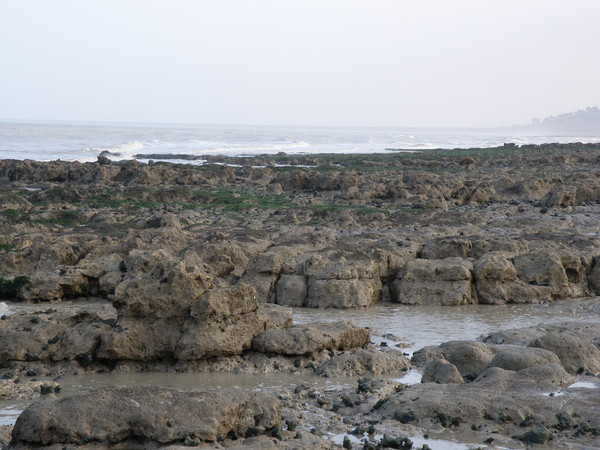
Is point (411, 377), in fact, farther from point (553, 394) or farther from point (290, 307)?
point (290, 307)

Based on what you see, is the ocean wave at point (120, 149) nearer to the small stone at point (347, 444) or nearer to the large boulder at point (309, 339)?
the large boulder at point (309, 339)

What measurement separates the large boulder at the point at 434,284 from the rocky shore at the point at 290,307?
30mm

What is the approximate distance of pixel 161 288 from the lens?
10.1 meters

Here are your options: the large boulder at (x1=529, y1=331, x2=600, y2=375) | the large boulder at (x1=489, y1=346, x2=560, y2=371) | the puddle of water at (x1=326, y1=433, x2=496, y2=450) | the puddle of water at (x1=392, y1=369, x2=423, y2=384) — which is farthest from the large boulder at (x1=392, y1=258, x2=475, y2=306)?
the puddle of water at (x1=326, y1=433, x2=496, y2=450)

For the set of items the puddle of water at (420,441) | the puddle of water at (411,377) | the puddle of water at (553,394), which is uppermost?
the puddle of water at (553,394)

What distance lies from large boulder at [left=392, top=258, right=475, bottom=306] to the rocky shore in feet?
0.10

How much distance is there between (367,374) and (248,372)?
1538 mm

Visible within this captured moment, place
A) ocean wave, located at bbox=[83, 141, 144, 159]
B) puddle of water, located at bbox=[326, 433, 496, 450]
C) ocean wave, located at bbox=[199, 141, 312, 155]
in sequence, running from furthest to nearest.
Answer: ocean wave, located at bbox=[199, 141, 312, 155], ocean wave, located at bbox=[83, 141, 144, 159], puddle of water, located at bbox=[326, 433, 496, 450]

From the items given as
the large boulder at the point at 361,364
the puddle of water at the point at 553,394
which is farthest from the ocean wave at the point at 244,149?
the puddle of water at the point at 553,394

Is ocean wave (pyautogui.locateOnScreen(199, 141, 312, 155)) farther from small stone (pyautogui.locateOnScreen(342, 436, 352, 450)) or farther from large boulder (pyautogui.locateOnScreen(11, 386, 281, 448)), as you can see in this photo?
small stone (pyautogui.locateOnScreen(342, 436, 352, 450))

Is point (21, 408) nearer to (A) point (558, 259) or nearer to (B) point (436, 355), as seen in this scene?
(B) point (436, 355)

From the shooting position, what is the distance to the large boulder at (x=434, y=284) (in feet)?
46.6

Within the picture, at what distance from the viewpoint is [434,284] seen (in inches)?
565

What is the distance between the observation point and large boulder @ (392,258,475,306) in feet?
46.6
